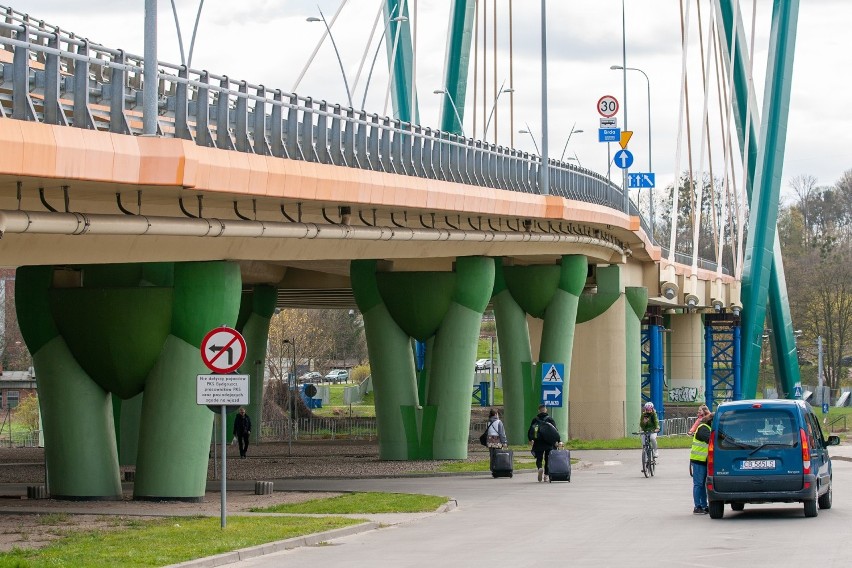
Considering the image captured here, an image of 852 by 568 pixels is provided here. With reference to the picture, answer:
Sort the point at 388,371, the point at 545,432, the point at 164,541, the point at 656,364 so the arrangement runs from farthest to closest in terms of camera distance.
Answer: the point at 656,364 < the point at 388,371 < the point at 545,432 < the point at 164,541

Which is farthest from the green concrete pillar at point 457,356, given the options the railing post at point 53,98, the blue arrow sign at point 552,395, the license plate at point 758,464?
the railing post at point 53,98

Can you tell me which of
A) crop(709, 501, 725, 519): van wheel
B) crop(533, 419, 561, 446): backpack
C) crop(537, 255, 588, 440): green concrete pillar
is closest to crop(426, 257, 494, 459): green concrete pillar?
crop(533, 419, 561, 446): backpack

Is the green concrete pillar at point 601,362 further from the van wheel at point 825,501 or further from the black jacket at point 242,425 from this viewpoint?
the van wheel at point 825,501

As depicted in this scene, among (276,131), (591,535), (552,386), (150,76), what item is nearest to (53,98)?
(150,76)

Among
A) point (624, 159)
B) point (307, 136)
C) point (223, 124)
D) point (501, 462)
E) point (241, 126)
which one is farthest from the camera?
point (624, 159)

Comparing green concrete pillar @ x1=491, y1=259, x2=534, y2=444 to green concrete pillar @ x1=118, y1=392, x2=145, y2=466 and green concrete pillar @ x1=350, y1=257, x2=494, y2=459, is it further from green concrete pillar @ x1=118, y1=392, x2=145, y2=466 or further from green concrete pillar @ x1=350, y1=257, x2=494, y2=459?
green concrete pillar @ x1=118, y1=392, x2=145, y2=466

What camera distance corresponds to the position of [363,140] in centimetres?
2962

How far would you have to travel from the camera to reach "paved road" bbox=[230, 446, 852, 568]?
16859mm

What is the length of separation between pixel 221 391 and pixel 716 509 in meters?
6.63

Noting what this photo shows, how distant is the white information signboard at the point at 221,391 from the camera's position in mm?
20266

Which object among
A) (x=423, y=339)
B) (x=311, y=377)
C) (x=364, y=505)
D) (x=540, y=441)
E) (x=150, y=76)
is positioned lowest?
(x=364, y=505)

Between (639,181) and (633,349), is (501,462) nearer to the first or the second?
(633,349)

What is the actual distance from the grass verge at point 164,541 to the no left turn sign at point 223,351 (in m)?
1.96

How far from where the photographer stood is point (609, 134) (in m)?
48.8
